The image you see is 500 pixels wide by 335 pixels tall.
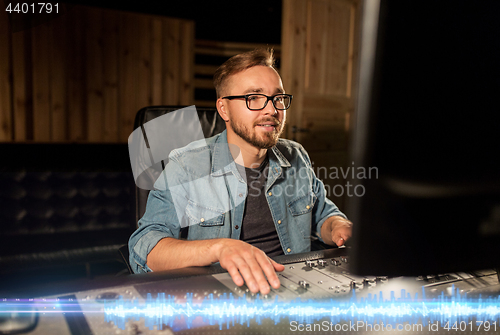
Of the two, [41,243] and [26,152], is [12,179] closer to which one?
[26,152]

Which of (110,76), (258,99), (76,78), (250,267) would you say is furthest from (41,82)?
(250,267)

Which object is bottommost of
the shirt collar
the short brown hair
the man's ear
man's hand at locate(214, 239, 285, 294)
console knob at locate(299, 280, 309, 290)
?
console knob at locate(299, 280, 309, 290)

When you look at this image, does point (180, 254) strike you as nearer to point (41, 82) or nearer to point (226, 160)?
point (226, 160)

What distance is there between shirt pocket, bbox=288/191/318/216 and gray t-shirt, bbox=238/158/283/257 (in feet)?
0.37

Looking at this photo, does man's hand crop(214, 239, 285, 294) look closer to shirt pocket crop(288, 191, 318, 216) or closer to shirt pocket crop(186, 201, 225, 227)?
shirt pocket crop(186, 201, 225, 227)

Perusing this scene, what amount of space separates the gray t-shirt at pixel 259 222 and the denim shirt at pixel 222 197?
0.08 feet

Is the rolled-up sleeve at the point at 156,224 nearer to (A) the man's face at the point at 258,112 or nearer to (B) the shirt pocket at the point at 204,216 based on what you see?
(B) the shirt pocket at the point at 204,216

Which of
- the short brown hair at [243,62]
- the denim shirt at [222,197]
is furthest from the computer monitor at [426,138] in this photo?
the short brown hair at [243,62]

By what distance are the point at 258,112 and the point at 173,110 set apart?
515 mm

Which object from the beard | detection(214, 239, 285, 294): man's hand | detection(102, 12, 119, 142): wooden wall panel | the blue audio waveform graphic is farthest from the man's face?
detection(102, 12, 119, 142): wooden wall panel

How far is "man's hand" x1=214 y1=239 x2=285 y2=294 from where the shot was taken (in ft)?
2.07

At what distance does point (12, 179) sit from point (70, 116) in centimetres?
180

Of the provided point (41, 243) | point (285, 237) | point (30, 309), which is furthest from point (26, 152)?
point (30, 309)

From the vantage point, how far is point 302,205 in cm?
155
